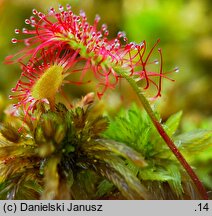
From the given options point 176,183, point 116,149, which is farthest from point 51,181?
point 176,183

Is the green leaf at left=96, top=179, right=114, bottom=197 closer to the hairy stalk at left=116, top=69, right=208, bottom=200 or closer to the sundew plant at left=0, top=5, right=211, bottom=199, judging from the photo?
the sundew plant at left=0, top=5, right=211, bottom=199

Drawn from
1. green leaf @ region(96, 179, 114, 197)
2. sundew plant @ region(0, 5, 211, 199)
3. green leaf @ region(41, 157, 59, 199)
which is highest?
sundew plant @ region(0, 5, 211, 199)

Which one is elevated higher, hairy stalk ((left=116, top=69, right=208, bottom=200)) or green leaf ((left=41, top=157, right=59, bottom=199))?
hairy stalk ((left=116, top=69, right=208, bottom=200))

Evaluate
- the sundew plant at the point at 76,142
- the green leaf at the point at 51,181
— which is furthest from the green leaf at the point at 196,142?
the green leaf at the point at 51,181

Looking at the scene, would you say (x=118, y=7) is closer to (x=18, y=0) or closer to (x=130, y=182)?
(x=18, y=0)

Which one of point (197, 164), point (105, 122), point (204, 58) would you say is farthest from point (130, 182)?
point (204, 58)

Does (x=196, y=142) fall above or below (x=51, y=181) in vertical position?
above

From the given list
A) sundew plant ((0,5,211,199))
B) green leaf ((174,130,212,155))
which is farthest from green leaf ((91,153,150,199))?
green leaf ((174,130,212,155))

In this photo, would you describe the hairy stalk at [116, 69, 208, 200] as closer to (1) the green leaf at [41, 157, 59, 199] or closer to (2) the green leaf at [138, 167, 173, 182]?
(2) the green leaf at [138, 167, 173, 182]

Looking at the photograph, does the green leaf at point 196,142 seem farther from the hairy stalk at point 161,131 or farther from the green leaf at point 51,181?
the green leaf at point 51,181

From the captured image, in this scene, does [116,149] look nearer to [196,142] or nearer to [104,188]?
[104,188]

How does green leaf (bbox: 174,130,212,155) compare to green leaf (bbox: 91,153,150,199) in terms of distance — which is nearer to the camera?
green leaf (bbox: 91,153,150,199)
